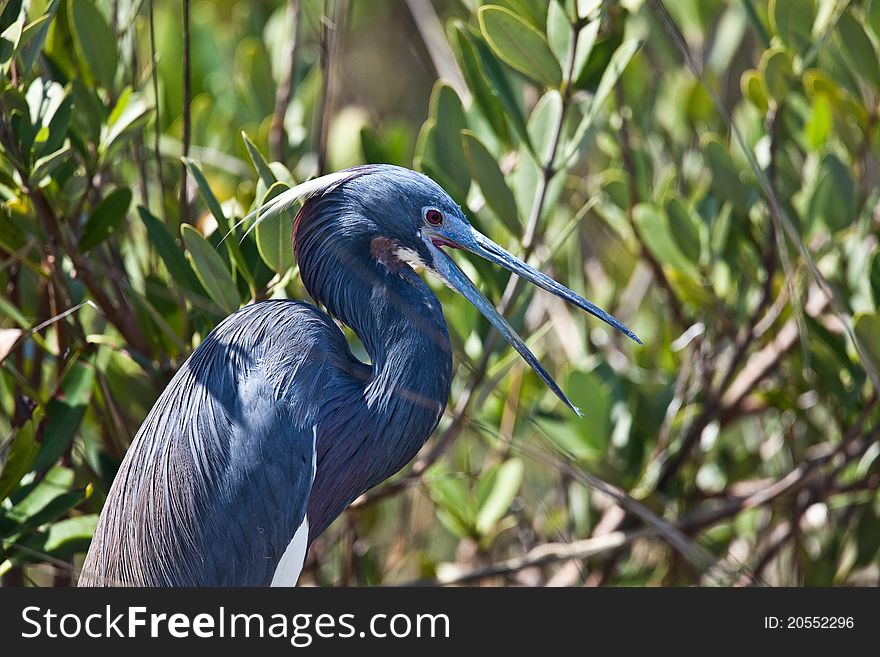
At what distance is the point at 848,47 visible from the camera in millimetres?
2162

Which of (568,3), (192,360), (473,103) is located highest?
(568,3)

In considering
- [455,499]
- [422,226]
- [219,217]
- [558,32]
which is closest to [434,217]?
[422,226]

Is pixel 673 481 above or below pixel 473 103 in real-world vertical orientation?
below

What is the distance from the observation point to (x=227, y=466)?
1.76m

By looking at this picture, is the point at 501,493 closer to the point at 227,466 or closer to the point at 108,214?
the point at 227,466

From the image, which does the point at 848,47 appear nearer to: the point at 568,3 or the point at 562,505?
the point at 568,3

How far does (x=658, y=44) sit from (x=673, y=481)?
1133 millimetres

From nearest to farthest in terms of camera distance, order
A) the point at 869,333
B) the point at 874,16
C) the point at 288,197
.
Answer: the point at 288,197 → the point at 869,333 → the point at 874,16

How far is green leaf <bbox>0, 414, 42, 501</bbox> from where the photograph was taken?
5.80ft

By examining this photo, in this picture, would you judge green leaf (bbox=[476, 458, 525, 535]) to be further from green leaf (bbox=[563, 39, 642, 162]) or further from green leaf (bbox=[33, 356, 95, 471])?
green leaf (bbox=[33, 356, 95, 471])

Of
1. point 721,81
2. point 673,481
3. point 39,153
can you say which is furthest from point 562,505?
point 39,153

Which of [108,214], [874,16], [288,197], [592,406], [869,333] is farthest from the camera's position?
[592,406]

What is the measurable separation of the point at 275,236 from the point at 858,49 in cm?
126

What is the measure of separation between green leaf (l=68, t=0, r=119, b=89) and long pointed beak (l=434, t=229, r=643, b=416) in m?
0.78
